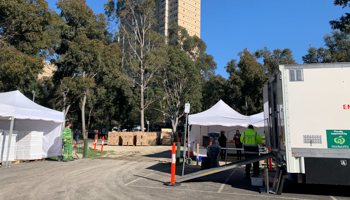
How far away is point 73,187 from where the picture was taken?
277 inches

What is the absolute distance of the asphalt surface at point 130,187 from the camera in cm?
623

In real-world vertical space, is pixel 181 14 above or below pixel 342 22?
above

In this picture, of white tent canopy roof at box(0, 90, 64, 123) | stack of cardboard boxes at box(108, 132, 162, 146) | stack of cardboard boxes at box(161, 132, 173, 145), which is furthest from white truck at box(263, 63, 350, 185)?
stack of cardboard boxes at box(161, 132, 173, 145)

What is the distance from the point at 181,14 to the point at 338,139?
307 feet

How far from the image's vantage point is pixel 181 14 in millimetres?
93312

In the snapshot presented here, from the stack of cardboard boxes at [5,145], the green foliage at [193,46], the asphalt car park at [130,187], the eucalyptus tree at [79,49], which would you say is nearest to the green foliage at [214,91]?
the green foliage at [193,46]

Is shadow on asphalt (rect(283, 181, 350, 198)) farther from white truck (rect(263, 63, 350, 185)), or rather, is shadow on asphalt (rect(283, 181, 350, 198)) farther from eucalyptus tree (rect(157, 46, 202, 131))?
eucalyptus tree (rect(157, 46, 202, 131))

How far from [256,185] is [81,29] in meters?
26.0

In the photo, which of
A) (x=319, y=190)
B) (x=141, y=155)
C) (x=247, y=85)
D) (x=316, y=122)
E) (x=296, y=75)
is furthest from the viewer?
(x=247, y=85)

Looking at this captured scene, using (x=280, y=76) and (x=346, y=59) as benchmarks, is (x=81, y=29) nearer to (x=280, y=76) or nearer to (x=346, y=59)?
(x=280, y=76)

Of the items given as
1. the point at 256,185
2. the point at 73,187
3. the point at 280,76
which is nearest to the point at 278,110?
the point at 280,76

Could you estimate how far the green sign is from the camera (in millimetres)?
5652

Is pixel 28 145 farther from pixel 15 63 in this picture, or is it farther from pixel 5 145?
pixel 15 63

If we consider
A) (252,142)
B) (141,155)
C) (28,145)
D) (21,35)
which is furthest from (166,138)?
(252,142)
